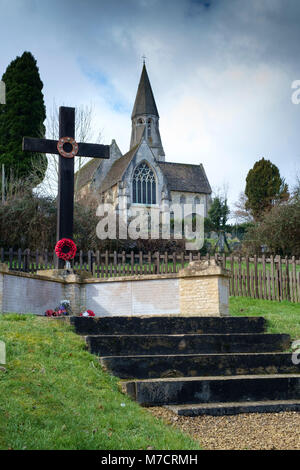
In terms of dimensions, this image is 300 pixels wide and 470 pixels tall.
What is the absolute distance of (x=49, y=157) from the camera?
29797 millimetres

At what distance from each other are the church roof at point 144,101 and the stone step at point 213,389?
5861 cm

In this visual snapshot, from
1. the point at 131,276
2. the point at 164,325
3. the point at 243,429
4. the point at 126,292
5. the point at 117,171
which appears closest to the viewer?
the point at 243,429

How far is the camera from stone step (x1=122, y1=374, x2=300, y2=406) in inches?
229

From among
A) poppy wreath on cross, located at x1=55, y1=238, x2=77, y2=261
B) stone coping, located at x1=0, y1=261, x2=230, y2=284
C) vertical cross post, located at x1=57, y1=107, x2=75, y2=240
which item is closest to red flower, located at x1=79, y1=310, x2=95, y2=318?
stone coping, located at x1=0, y1=261, x2=230, y2=284

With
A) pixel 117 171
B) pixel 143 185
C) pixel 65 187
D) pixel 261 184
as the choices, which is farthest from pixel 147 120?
pixel 65 187

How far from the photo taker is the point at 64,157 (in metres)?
11.9

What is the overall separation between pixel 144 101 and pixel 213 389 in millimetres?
59537

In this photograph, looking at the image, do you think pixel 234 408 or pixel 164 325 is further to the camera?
pixel 164 325

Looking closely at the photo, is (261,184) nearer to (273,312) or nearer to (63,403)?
(273,312)

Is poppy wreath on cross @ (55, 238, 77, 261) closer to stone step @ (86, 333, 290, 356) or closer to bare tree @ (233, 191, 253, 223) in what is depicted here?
stone step @ (86, 333, 290, 356)

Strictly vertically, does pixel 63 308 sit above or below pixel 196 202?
below

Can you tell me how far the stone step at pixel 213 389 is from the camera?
19.1ft

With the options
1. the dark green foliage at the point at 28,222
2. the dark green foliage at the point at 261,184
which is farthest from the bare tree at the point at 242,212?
the dark green foliage at the point at 28,222

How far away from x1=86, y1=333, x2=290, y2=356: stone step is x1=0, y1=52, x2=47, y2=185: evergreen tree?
22565mm
